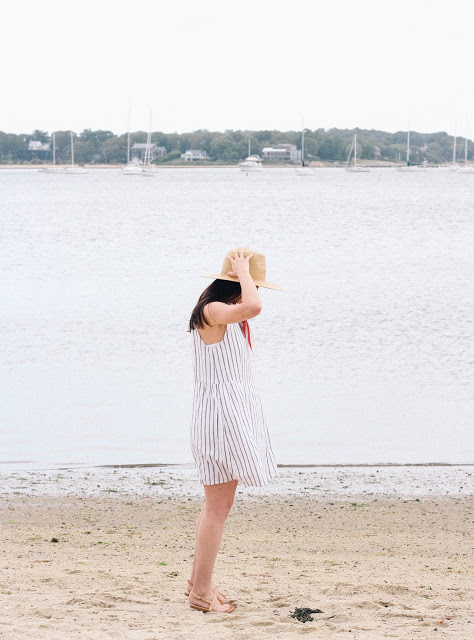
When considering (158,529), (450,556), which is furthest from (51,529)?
(450,556)

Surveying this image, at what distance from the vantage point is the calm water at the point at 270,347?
31.0 feet

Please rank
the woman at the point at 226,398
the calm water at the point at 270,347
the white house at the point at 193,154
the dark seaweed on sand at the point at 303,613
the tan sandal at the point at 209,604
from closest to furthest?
the woman at the point at 226,398
the dark seaweed on sand at the point at 303,613
the tan sandal at the point at 209,604
the calm water at the point at 270,347
the white house at the point at 193,154

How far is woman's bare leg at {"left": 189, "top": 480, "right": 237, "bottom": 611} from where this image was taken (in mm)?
4172

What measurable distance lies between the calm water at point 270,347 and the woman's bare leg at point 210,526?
14.2ft

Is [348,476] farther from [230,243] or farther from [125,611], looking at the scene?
[230,243]

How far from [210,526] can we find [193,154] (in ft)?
546

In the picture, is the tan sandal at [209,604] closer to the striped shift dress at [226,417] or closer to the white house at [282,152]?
the striped shift dress at [226,417]

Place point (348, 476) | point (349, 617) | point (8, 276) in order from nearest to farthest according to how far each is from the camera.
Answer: point (349, 617)
point (348, 476)
point (8, 276)

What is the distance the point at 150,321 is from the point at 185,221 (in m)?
36.8

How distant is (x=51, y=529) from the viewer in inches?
242

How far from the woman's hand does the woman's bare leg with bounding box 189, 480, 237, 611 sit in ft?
3.09

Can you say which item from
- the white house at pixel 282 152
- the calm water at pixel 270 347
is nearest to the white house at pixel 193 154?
the white house at pixel 282 152

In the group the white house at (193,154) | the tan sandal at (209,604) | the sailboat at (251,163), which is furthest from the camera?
the white house at (193,154)

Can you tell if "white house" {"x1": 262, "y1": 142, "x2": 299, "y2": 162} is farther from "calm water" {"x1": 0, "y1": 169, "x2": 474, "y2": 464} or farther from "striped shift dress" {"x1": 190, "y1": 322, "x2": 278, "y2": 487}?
"striped shift dress" {"x1": 190, "y1": 322, "x2": 278, "y2": 487}
